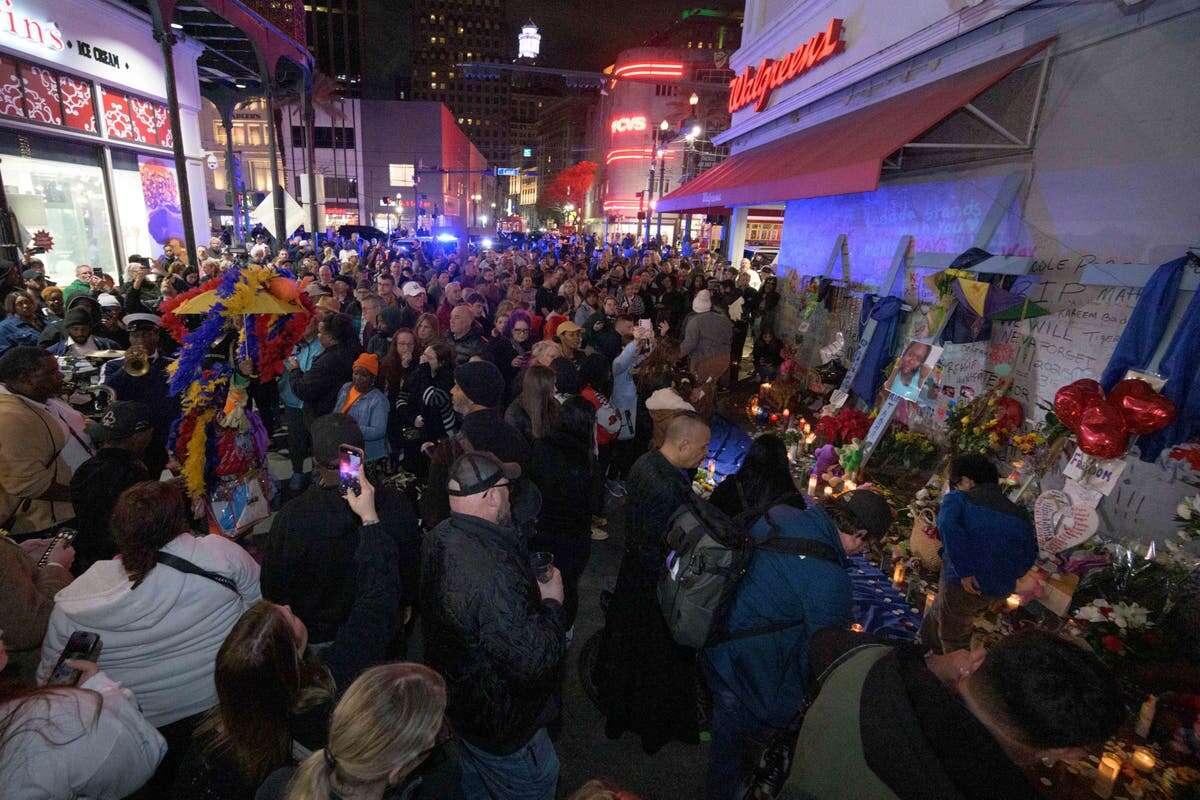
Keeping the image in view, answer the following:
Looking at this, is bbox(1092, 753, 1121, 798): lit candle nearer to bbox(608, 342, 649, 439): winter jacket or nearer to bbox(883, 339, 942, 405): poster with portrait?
bbox(883, 339, 942, 405): poster with portrait

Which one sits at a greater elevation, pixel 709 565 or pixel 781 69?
pixel 781 69

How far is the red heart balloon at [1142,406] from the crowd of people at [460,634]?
1199 millimetres

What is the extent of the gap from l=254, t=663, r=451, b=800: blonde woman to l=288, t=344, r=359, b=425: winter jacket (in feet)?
14.4

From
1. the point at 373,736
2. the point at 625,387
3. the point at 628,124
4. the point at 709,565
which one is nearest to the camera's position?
the point at 373,736

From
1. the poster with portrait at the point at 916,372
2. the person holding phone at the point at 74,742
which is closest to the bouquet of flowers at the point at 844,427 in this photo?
the poster with portrait at the point at 916,372

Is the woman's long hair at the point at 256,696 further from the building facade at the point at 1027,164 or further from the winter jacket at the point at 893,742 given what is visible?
the building facade at the point at 1027,164

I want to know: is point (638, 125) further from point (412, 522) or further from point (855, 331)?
point (412, 522)

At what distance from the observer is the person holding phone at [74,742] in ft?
5.32

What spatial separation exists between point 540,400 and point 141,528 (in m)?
2.31

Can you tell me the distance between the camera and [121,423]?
355 cm

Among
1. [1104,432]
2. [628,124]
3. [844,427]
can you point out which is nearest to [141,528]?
[1104,432]

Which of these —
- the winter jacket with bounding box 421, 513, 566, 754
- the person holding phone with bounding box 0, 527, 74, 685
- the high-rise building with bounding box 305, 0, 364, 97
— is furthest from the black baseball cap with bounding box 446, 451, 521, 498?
the high-rise building with bounding box 305, 0, 364, 97

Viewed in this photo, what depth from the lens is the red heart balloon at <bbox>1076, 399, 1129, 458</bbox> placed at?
402 cm

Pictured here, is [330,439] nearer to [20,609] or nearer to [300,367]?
[20,609]
